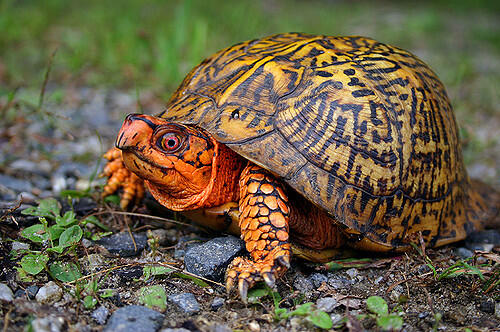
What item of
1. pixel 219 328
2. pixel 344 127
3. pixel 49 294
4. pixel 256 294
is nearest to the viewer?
pixel 219 328

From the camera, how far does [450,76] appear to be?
20.1ft

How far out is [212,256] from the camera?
86.9 inches

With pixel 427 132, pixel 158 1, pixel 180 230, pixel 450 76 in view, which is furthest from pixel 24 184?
pixel 158 1

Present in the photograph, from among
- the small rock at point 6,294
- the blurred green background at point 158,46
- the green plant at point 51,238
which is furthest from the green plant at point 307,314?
the blurred green background at point 158,46

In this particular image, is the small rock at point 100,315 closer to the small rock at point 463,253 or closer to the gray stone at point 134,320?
the gray stone at point 134,320

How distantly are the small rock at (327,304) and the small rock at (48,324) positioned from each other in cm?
113

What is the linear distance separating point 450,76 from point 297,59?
4.50 m

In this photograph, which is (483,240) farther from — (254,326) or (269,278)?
(254,326)

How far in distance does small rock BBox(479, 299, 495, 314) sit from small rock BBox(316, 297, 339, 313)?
723 millimetres

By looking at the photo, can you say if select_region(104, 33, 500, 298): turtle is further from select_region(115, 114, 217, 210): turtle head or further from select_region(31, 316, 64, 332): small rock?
select_region(31, 316, 64, 332): small rock

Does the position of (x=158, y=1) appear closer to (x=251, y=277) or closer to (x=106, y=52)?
(x=106, y=52)

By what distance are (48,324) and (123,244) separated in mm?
778

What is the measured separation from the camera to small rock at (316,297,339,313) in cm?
204

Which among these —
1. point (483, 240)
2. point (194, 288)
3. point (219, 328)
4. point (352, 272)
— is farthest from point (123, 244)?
point (483, 240)
